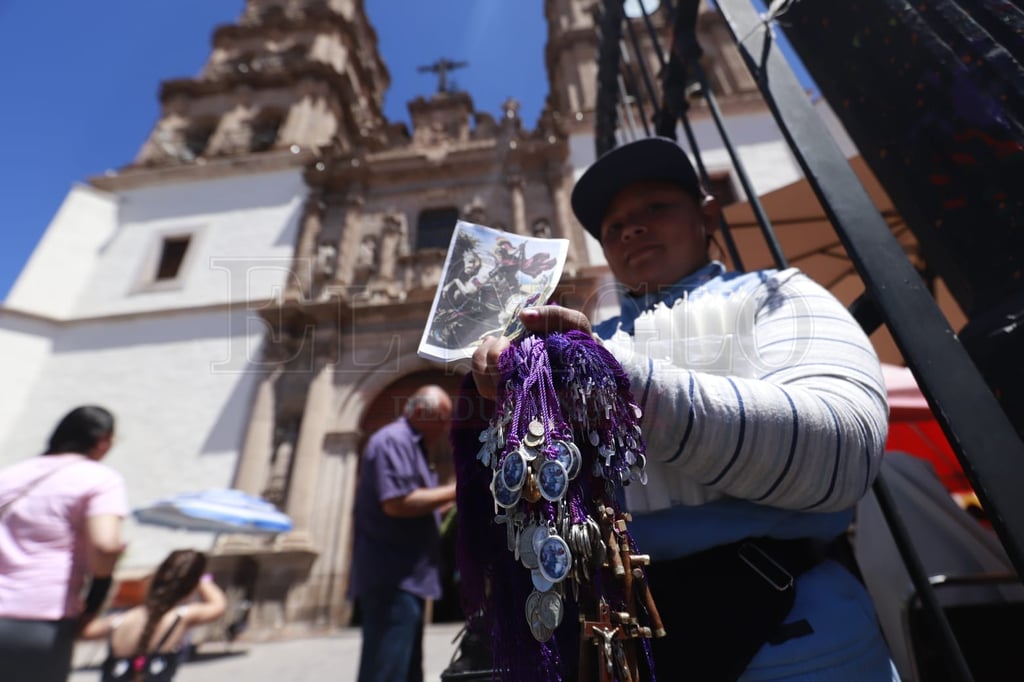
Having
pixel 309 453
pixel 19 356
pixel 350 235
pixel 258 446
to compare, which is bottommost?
pixel 309 453

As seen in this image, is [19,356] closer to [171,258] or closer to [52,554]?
[171,258]

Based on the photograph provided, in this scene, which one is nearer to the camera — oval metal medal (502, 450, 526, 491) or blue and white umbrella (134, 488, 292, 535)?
oval metal medal (502, 450, 526, 491)

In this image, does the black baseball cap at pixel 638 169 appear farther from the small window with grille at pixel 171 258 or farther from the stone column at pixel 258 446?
the small window with grille at pixel 171 258

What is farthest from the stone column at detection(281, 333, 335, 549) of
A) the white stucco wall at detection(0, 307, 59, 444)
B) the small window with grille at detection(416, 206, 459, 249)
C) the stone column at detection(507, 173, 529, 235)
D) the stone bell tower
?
the stone bell tower

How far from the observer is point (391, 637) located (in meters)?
2.10

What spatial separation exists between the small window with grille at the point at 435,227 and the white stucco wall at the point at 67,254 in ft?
22.8

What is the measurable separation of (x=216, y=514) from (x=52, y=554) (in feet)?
12.3

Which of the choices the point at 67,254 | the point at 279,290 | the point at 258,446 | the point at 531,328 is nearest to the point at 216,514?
the point at 258,446

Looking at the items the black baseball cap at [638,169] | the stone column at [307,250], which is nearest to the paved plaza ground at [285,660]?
the black baseball cap at [638,169]

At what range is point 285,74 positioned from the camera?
13.1 metres

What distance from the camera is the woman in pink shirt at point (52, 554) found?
179 centimetres

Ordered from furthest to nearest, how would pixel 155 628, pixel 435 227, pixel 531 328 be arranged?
pixel 435 227
pixel 155 628
pixel 531 328

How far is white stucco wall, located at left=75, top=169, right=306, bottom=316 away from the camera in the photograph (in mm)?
9243

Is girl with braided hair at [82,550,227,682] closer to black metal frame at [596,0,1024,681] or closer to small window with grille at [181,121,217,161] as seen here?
black metal frame at [596,0,1024,681]
